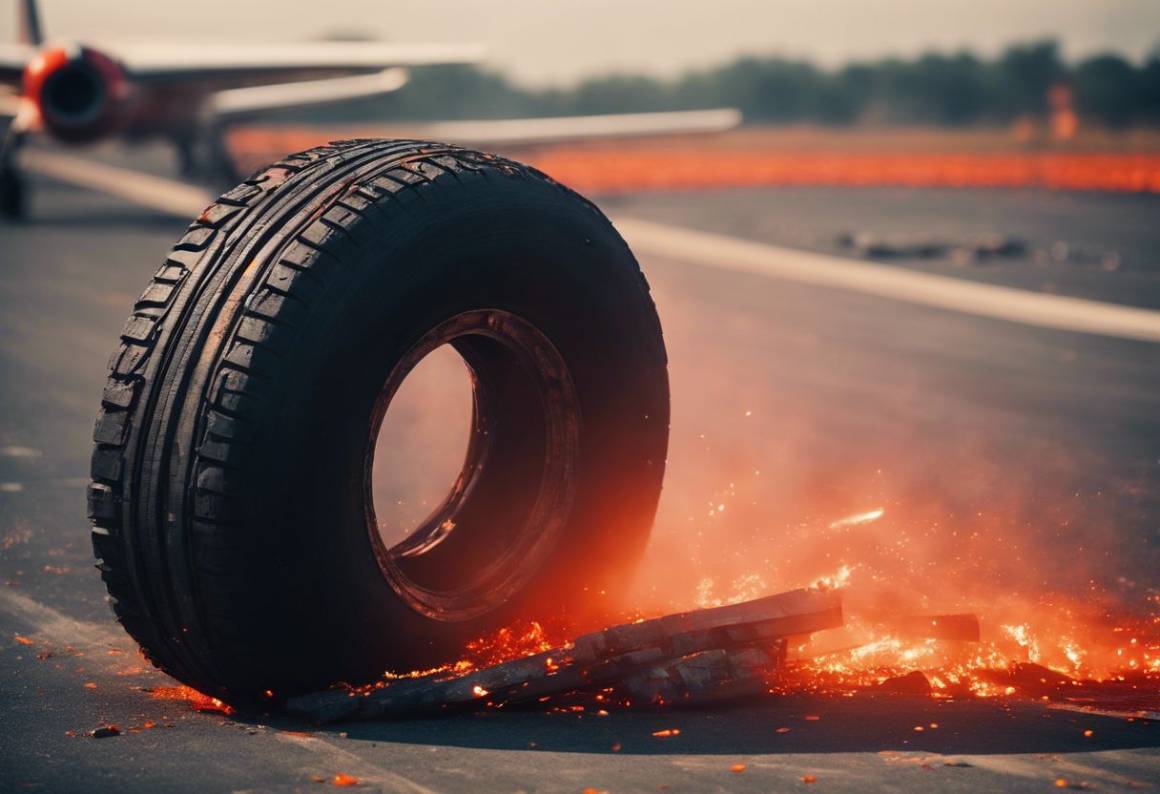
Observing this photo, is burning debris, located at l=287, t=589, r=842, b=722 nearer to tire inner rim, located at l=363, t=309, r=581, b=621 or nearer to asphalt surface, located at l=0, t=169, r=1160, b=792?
asphalt surface, located at l=0, t=169, r=1160, b=792

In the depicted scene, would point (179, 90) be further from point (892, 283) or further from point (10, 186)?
point (892, 283)

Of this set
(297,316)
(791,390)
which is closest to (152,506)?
(297,316)

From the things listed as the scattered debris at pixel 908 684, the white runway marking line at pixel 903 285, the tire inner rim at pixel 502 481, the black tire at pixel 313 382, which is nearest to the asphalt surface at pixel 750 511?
the scattered debris at pixel 908 684

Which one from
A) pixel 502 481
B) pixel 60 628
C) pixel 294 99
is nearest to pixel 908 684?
pixel 502 481

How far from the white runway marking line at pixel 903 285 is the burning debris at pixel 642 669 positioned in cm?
902

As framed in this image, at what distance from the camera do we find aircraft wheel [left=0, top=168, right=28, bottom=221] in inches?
887

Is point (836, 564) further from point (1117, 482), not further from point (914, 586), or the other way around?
point (1117, 482)

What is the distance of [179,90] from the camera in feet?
97.8

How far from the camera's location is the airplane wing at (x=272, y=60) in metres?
27.6

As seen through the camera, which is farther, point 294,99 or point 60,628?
point 294,99

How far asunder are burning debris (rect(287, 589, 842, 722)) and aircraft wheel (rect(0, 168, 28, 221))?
20.8 meters

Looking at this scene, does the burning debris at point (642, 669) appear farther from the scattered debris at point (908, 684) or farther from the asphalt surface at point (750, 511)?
the scattered debris at point (908, 684)

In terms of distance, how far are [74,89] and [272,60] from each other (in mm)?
5635

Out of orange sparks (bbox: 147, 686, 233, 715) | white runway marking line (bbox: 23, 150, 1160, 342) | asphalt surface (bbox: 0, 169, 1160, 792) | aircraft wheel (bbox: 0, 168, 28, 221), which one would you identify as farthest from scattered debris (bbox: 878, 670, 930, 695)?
aircraft wheel (bbox: 0, 168, 28, 221)
